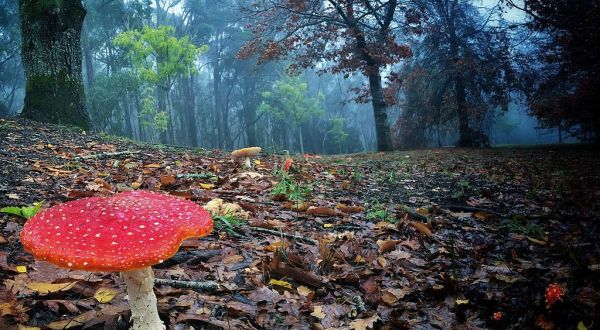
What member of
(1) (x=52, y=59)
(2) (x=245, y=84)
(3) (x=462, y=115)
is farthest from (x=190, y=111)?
(1) (x=52, y=59)

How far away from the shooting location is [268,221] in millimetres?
3160

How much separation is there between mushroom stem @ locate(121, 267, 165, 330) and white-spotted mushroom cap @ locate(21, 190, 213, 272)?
0.76 feet

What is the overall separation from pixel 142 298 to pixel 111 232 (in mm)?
380

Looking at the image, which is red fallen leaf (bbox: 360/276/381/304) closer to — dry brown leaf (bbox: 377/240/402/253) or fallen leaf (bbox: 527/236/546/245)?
dry brown leaf (bbox: 377/240/402/253)

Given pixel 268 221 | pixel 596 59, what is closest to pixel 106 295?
pixel 268 221

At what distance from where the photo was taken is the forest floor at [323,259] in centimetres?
189

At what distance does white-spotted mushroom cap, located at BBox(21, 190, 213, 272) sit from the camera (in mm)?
1212

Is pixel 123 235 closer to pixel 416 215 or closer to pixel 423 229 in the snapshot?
pixel 423 229

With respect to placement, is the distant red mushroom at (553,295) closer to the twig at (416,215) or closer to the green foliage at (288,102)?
the twig at (416,215)

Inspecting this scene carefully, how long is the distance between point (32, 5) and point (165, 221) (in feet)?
26.1

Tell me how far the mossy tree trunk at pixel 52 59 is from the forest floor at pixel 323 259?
2.92 metres

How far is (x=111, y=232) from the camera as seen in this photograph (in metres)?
1.29

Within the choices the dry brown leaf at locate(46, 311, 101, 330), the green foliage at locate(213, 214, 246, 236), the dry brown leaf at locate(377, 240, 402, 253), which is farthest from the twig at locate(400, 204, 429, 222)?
the dry brown leaf at locate(46, 311, 101, 330)

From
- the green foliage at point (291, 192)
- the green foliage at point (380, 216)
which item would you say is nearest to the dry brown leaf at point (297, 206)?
the green foliage at point (291, 192)
